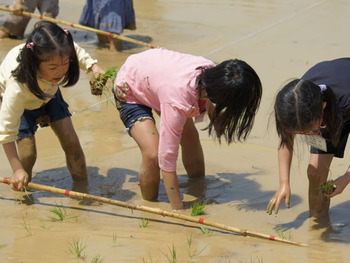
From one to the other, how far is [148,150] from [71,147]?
25.7 inches

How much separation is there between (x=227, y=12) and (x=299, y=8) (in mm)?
1003

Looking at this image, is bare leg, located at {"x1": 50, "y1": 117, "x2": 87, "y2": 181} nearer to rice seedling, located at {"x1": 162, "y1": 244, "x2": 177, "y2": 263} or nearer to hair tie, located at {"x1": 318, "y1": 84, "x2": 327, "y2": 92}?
rice seedling, located at {"x1": 162, "y1": 244, "x2": 177, "y2": 263}

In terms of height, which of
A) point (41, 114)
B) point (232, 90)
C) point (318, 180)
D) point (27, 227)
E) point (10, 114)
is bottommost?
point (27, 227)

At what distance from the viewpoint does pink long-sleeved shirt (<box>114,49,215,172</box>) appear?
3727 millimetres

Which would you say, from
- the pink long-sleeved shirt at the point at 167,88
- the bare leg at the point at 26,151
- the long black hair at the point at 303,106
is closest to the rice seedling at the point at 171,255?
the pink long-sleeved shirt at the point at 167,88

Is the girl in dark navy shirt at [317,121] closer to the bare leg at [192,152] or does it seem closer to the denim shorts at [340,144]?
the denim shorts at [340,144]

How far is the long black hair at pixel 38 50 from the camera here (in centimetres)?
386

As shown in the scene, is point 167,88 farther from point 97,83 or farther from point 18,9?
point 18,9

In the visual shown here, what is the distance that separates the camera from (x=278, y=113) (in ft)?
10.9

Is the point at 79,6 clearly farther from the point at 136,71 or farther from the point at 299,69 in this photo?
the point at 136,71

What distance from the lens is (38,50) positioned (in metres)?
3.87

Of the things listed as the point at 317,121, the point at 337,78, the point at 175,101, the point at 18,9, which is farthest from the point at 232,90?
the point at 18,9

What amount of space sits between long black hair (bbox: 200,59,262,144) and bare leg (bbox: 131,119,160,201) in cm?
56

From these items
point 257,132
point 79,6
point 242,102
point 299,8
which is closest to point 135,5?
point 79,6
